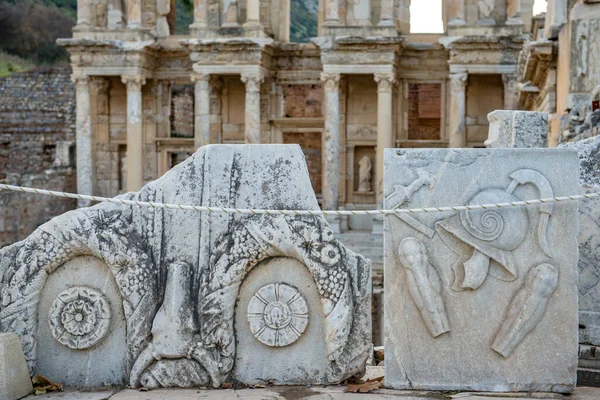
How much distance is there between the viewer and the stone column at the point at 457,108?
2366 centimetres

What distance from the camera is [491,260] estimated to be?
5.15 meters

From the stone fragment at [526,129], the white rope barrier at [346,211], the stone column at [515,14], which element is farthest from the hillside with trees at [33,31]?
the white rope barrier at [346,211]

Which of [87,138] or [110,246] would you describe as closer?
[110,246]

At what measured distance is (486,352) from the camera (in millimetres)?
5168

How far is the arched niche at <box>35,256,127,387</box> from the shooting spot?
5.49m

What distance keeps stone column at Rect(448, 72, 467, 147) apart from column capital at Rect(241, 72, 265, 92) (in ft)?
15.7

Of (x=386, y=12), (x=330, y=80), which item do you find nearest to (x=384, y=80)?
(x=330, y=80)

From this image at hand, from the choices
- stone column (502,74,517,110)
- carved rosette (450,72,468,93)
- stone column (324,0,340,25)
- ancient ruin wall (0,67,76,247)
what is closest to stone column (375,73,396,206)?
carved rosette (450,72,468,93)

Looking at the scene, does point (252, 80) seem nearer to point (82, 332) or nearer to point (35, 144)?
point (35, 144)

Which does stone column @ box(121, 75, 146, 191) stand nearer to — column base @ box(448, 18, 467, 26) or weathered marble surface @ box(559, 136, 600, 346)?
column base @ box(448, 18, 467, 26)

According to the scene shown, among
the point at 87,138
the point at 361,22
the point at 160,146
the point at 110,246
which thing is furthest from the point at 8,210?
the point at 110,246

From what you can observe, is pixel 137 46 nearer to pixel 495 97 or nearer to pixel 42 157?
pixel 42 157

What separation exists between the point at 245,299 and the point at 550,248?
5.56 feet

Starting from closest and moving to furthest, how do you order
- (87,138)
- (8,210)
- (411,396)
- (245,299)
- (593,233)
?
(411,396) < (245,299) < (593,233) < (8,210) < (87,138)
